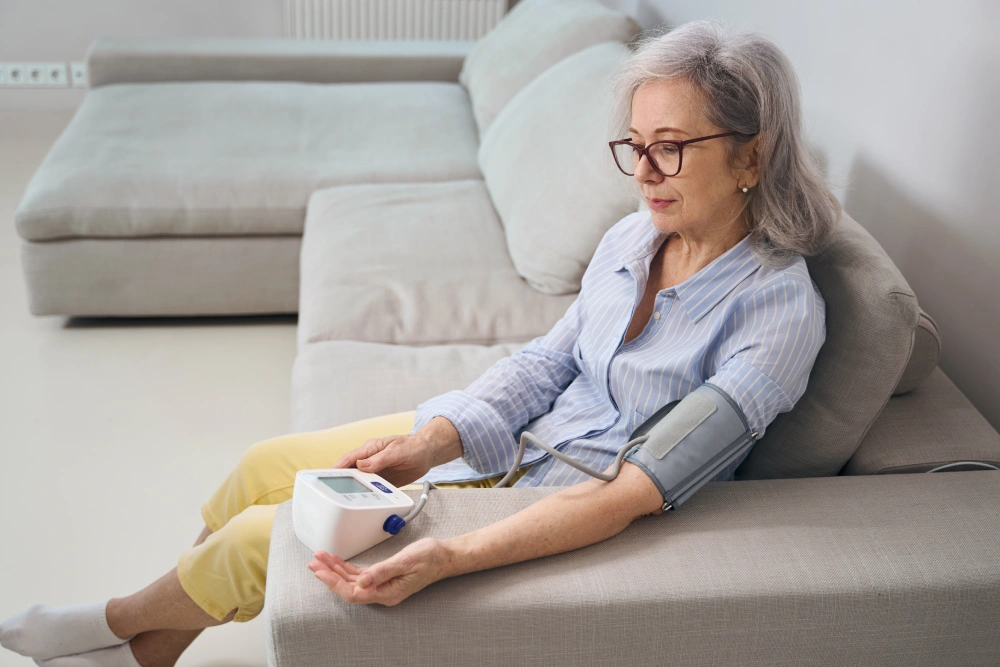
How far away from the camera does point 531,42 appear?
2793 mm

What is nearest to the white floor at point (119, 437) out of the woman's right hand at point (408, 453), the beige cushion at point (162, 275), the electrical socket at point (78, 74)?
the beige cushion at point (162, 275)

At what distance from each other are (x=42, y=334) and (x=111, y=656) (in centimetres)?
141

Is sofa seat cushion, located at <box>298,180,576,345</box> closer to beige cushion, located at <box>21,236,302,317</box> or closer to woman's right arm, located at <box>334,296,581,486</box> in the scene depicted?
beige cushion, located at <box>21,236,302,317</box>

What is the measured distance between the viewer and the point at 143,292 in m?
2.52

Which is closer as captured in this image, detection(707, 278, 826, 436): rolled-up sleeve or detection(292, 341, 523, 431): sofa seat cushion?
detection(707, 278, 826, 436): rolled-up sleeve

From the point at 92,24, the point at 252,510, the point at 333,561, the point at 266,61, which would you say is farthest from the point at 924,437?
the point at 92,24

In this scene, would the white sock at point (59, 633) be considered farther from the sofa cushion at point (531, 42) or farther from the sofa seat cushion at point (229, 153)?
the sofa cushion at point (531, 42)

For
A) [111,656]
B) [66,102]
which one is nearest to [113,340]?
[111,656]

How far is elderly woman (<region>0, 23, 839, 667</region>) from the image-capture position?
3.51ft

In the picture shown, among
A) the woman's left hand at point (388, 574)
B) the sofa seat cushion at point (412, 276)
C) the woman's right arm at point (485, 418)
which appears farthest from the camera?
the sofa seat cushion at point (412, 276)

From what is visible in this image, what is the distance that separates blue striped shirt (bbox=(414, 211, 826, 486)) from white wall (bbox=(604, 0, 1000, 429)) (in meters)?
0.34

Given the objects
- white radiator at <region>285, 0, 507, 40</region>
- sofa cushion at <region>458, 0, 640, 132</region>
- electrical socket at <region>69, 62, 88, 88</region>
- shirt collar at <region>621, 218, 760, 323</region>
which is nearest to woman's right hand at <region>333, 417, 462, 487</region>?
shirt collar at <region>621, 218, 760, 323</region>

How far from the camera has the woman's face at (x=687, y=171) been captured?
1173 millimetres

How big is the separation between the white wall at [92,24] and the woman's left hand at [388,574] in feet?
12.9
